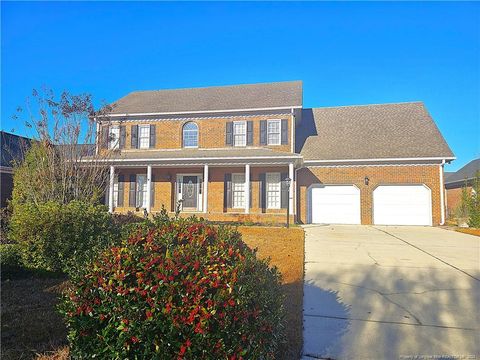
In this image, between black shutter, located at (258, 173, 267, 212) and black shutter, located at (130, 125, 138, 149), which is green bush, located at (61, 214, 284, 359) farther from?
black shutter, located at (130, 125, 138, 149)

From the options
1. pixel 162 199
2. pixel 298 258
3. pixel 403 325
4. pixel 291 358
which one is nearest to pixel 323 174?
pixel 162 199

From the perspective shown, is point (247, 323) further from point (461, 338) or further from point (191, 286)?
point (461, 338)

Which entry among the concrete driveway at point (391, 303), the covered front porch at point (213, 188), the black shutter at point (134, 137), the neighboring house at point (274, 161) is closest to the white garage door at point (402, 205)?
the neighboring house at point (274, 161)

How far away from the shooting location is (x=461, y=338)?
3676 mm

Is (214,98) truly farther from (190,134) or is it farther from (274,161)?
(274,161)

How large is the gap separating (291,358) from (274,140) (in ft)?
50.2

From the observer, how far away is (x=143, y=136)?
19.2m

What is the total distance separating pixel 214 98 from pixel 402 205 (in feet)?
40.4

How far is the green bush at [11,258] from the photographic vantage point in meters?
5.73

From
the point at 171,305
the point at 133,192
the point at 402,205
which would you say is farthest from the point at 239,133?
the point at 171,305

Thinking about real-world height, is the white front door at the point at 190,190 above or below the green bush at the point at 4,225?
above

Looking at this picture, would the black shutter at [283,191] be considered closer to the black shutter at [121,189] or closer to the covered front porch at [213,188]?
the covered front porch at [213,188]

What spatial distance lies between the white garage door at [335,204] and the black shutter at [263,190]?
256 centimetres

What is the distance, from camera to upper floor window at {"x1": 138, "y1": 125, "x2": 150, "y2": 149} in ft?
62.9
